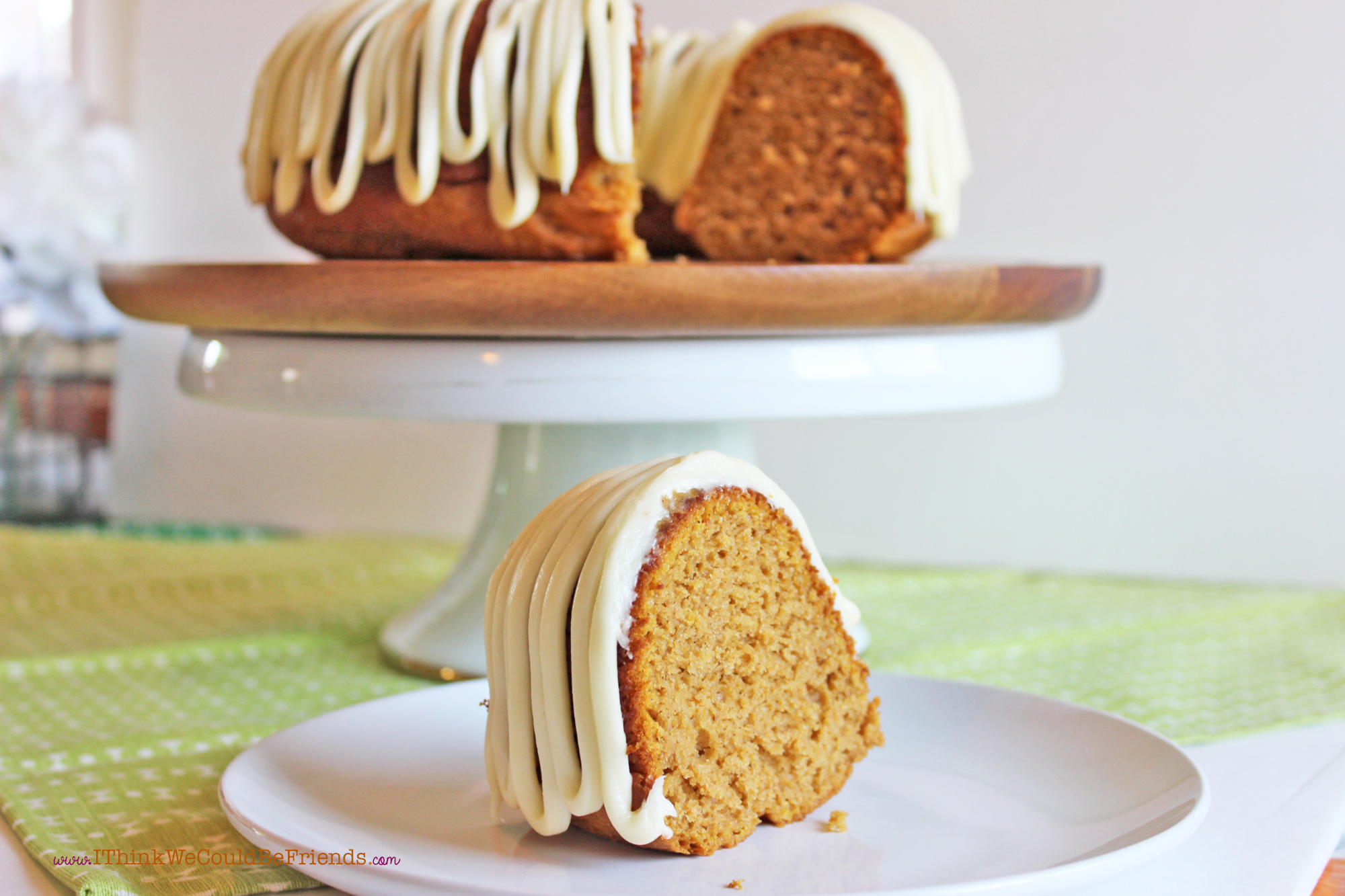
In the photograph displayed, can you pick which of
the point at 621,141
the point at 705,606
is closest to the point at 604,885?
the point at 705,606

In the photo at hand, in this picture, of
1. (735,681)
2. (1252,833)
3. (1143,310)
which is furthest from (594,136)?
(1143,310)

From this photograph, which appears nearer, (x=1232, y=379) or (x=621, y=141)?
(x=621, y=141)

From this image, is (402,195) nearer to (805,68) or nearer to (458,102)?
(458,102)

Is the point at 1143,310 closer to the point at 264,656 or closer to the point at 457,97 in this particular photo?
the point at 457,97

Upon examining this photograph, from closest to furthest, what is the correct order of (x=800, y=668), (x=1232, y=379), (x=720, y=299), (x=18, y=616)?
(x=800, y=668), (x=720, y=299), (x=18, y=616), (x=1232, y=379)

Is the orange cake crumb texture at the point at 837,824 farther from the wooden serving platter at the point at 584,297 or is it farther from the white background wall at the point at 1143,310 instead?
the white background wall at the point at 1143,310

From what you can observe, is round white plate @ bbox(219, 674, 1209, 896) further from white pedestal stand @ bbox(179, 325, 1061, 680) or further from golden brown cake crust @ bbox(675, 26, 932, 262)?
golden brown cake crust @ bbox(675, 26, 932, 262)
